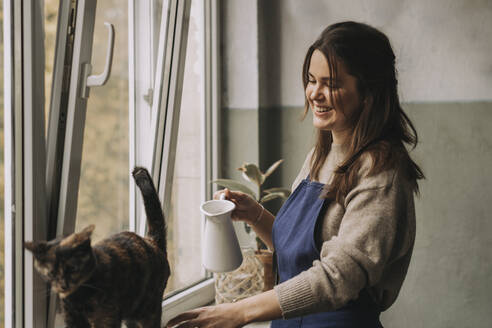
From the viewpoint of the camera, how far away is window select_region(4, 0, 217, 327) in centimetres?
100

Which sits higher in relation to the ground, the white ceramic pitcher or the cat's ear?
the cat's ear

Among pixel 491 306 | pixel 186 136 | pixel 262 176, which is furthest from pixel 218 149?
pixel 491 306

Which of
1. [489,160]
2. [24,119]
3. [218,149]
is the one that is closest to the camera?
[24,119]

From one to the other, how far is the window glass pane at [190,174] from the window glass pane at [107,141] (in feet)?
1.37

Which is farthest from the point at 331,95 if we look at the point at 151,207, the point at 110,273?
the point at 110,273

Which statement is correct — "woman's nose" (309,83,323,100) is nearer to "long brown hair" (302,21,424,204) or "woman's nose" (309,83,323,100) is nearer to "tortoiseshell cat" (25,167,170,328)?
"long brown hair" (302,21,424,204)

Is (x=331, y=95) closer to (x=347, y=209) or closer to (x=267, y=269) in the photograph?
(x=347, y=209)

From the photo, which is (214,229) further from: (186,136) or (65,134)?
(186,136)

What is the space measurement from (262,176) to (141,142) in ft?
1.67

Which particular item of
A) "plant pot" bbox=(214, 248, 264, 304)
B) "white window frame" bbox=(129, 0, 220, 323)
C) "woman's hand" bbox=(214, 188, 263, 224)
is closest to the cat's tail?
"woman's hand" bbox=(214, 188, 263, 224)

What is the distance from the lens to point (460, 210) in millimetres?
1728

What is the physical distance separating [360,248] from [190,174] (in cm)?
119

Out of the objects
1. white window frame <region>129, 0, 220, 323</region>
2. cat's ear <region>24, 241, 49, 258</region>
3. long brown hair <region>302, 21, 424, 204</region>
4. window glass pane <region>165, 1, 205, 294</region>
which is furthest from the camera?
window glass pane <region>165, 1, 205, 294</region>

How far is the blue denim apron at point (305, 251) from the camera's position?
40.0 inches
